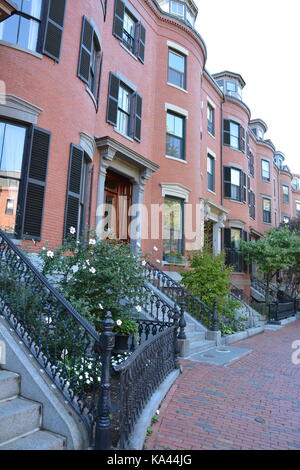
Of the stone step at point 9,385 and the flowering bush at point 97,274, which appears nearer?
the stone step at point 9,385

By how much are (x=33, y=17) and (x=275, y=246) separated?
14832 millimetres

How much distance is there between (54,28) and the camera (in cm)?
861

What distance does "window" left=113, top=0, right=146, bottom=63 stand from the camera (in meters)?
12.5

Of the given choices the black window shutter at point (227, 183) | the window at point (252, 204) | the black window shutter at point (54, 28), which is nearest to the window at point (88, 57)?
the black window shutter at point (54, 28)

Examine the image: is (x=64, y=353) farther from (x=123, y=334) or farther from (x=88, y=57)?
(x=88, y=57)

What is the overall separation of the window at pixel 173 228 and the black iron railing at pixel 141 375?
306 inches

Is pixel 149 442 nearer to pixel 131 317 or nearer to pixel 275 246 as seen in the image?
pixel 131 317

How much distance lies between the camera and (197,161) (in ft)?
52.7

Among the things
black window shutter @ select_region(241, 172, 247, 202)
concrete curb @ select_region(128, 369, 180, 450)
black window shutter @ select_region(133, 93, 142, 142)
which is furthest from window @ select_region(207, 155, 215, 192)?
concrete curb @ select_region(128, 369, 180, 450)

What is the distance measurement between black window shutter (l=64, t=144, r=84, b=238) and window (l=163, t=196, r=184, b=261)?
561cm

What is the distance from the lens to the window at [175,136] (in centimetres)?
1508

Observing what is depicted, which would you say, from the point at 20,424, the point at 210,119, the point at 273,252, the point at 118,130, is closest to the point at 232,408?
the point at 20,424

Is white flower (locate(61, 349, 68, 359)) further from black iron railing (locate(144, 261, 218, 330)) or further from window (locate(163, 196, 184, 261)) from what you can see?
window (locate(163, 196, 184, 261))

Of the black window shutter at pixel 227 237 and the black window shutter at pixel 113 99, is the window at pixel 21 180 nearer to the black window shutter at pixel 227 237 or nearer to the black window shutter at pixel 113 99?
the black window shutter at pixel 113 99
